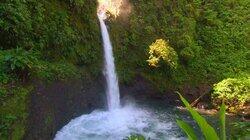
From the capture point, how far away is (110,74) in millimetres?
11328

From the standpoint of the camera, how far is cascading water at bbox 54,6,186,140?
337 inches

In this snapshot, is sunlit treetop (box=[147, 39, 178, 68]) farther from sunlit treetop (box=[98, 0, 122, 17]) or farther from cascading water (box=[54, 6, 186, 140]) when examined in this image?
sunlit treetop (box=[98, 0, 122, 17])

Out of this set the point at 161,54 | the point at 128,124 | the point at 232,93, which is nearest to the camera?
the point at 128,124

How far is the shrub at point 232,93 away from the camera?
1132 centimetres

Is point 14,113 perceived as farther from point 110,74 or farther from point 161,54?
point 161,54

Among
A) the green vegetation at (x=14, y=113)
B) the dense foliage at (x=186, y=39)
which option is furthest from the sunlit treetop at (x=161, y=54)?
the green vegetation at (x=14, y=113)

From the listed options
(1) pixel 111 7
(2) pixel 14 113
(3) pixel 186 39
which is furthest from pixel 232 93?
(2) pixel 14 113

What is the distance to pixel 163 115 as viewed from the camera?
34.9 feet

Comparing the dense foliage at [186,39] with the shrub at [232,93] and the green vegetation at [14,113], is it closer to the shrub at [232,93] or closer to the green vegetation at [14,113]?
the shrub at [232,93]

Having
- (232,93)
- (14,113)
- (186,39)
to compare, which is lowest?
(14,113)

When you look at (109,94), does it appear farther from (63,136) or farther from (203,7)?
(203,7)

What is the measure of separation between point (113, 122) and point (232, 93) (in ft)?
13.0

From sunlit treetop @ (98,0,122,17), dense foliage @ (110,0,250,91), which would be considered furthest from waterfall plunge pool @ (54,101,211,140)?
sunlit treetop @ (98,0,122,17)

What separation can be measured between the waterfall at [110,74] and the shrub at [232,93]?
2.93 m
